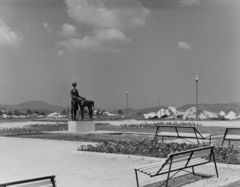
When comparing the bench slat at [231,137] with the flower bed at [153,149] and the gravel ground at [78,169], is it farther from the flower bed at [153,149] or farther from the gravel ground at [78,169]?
the gravel ground at [78,169]

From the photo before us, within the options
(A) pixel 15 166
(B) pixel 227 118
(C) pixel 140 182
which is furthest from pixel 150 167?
(B) pixel 227 118

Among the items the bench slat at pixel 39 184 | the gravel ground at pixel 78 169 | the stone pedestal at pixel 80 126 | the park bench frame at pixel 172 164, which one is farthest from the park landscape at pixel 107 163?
the stone pedestal at pixel 80 126

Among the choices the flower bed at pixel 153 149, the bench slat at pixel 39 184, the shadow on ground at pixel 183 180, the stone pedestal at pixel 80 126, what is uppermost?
the stone pedestal at pixel 80 126

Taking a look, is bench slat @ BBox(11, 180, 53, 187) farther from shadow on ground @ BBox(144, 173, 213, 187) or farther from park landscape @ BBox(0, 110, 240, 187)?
shadow on ground @ BBox(144, 173, 213, 187)

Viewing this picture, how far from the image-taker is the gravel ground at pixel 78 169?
28.0 ft

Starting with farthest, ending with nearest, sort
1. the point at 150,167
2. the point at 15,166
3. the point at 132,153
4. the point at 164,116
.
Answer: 1. the point at 164,116
2. the point at 132,153
3. the point at 15,166
4. the point at 150,167

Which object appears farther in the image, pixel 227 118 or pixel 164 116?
pixel 164 116

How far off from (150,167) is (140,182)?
0.65 m

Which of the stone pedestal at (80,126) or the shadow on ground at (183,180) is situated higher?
the stone pedestal at (80,126)

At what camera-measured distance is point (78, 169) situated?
10.1 m

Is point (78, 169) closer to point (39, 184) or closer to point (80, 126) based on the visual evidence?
point (39, 184)

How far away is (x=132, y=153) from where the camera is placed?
40.4 feet

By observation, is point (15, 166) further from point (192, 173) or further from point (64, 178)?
point (192, 173)

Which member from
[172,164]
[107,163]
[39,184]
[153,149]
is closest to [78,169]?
[107,163]
